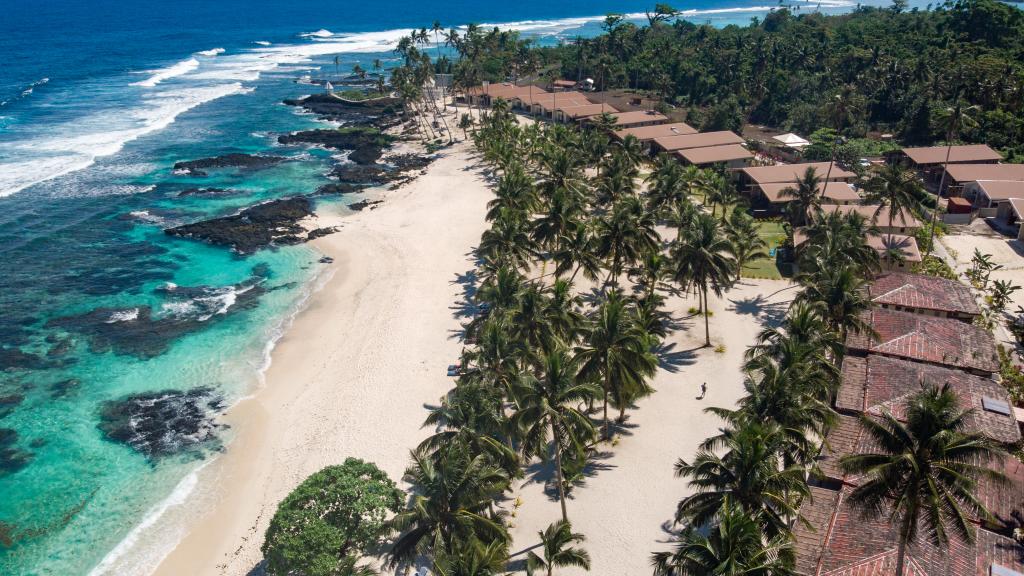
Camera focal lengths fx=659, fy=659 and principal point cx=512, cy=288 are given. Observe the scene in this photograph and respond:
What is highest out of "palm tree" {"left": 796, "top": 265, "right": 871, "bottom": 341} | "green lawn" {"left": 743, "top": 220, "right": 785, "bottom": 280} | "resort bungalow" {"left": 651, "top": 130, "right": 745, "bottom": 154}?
"resort bungalow" {"left": 651, "top": 130, "right": 745, "bottom": 154}

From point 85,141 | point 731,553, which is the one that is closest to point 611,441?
point 731,553

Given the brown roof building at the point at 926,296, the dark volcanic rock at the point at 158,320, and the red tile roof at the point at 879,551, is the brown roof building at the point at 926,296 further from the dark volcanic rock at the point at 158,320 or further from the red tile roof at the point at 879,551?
the dark volcanic rock at the point at 158,320

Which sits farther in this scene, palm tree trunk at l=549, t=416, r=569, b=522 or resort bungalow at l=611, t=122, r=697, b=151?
resort bungalow at l=611, t=122, r=697, b=151

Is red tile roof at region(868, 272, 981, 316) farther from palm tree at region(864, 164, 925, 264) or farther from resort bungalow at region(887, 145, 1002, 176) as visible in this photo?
resort bungalow at region(887, 145, 1002, 176)

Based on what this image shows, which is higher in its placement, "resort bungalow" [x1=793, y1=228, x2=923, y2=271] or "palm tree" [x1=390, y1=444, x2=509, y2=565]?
"resort bungalow" [x1=793, y1=228, x2=923, y2=271]

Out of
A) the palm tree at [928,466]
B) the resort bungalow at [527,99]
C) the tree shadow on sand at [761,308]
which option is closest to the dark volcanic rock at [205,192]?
the resort bungalow at [527,99]

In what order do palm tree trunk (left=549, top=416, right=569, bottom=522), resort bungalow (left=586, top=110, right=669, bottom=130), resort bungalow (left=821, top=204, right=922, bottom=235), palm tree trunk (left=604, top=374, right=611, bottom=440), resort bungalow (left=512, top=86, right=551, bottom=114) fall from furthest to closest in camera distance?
resort bungalow (left=512, top=86, right=551, bottom=114), resort bungalow (left=586, top=110, right=669, bottom=130), resort bungalow (left=821, top=204, right=922, bottom=235), palm tree trunk (left=604, top=374, right=611, bottom=440), palm tree trunk (left=549, top=416, right=569, bottom=522)


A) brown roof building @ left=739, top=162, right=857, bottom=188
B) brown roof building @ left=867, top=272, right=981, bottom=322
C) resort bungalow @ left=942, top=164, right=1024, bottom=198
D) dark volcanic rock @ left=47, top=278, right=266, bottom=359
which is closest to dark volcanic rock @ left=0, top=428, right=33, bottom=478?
dark volcanic rock @ left=47, top=278, right=266, bottom=359
